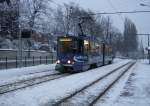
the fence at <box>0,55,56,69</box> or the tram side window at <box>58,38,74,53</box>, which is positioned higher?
the tram side window at <box>58,38,74,53</box>

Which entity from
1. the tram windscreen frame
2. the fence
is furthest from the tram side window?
the fence

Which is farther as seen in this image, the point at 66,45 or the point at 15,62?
the point at 15,62

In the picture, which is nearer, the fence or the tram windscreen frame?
the tram windscreen frame

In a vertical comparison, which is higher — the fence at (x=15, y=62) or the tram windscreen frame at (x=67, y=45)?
the tram windscreen frame at (x=67, y=45)

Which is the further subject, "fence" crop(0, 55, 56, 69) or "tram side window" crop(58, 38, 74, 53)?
"fence" crop(0, 55, 56, 69)

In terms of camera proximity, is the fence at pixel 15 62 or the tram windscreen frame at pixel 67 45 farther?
the fence at pixel 15 62

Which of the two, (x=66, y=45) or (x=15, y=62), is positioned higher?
(x=66, y=45)

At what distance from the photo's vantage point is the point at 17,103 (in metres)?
12.7

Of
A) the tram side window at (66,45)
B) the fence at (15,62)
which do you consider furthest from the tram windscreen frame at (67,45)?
the fence at (15,62)

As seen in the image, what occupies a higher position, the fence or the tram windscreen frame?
the tram windscreen frame

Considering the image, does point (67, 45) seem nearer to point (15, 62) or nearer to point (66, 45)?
point (66, 45)

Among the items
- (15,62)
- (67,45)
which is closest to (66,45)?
(67,45)

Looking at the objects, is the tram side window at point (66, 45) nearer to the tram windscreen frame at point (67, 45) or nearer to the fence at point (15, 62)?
the tram windscreen frame at point (67, 45)

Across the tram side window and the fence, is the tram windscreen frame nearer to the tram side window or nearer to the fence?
the tram side window
